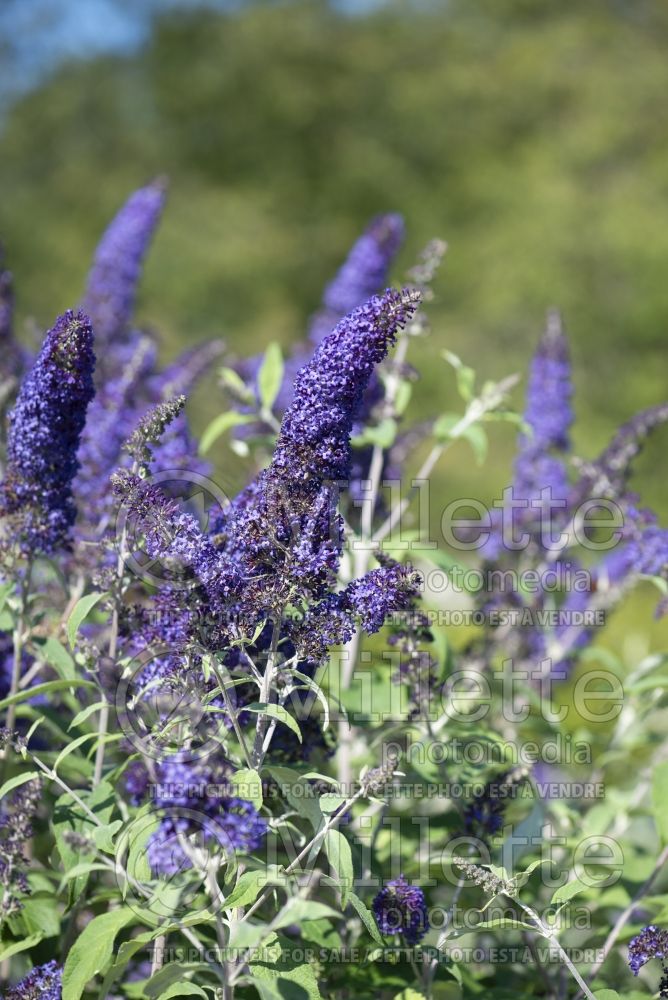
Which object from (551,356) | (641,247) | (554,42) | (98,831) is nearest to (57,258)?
(641,247)

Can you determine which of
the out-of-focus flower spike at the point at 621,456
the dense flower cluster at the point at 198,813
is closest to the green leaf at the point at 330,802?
the dense flower cluster at the point at 198,813

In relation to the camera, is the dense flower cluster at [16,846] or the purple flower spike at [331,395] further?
the dense flower cluster at [16,846]

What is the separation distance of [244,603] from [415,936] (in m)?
0.86

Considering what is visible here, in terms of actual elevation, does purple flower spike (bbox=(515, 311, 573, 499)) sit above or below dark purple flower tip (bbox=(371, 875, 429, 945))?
above

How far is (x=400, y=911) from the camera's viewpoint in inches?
85.2

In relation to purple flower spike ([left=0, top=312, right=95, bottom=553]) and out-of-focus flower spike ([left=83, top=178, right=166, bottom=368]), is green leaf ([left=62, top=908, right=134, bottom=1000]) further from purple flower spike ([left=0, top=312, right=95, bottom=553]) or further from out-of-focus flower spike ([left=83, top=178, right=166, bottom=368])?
out-of-focus flower spike ([left=83, top=178, right=166, bottom=368])

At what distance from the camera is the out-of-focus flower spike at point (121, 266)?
4.46 meters

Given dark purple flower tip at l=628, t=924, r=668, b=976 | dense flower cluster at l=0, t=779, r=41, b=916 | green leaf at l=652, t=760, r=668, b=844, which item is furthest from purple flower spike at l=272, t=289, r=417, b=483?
green leaf at l=652, t=760, r=668, b=844

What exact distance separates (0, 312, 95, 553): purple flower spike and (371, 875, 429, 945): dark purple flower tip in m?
1.07

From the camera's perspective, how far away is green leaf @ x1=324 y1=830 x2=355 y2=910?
1829 mm

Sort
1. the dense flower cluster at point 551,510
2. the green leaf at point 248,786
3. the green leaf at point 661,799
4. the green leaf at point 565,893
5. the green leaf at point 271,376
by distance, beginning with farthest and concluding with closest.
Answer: the dense flower cluster at point 551,510
the green leaf at point 271,376
the green leaf at point 661,799
the green leaf at point 565,893
the green leaf at point 248,786

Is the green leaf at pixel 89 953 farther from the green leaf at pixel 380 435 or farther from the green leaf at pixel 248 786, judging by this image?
the green leaf at pixel 380 435

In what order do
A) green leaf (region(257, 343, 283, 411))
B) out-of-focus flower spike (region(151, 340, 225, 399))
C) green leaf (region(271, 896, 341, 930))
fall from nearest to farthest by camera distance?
green leaf (region(271, 896, 341, 930)) → green leaf (region(257, 343, 283, 411)) → out-of-focus flower spike (region(151, 340, 225, 399))

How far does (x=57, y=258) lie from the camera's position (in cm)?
1845
